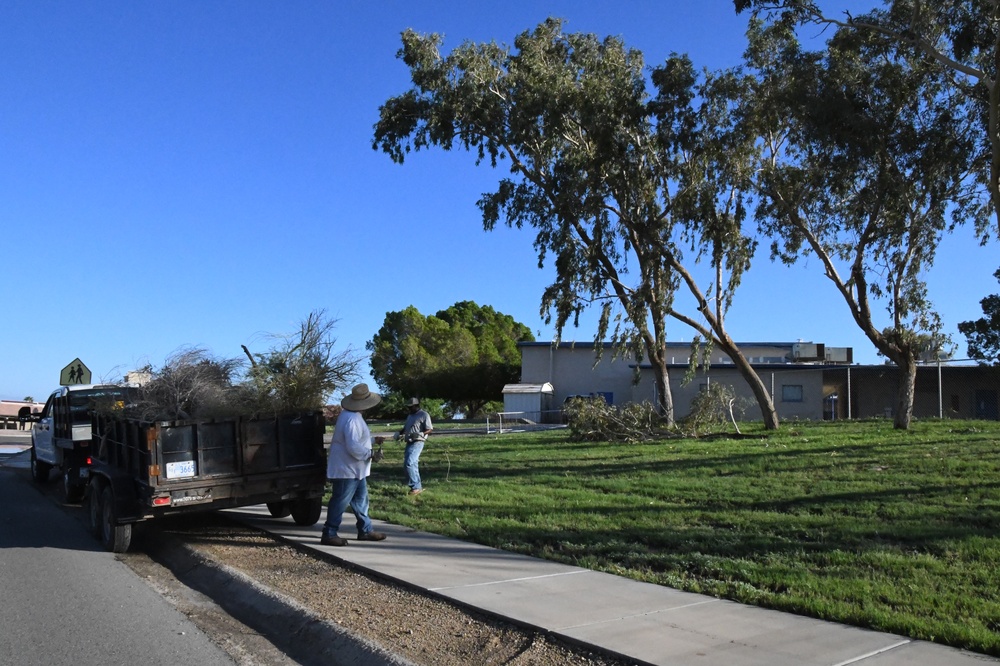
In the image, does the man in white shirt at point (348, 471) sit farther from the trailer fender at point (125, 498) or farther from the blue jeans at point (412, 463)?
the blue jeans at point (412, 463)

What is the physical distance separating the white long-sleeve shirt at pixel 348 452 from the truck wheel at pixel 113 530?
290 cm

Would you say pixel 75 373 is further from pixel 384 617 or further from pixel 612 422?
pixel 384 617

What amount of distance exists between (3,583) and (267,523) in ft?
13.2

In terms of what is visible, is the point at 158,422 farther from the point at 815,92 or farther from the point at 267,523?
the point at 815,92

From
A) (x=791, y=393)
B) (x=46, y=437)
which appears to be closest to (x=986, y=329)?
(x=791, y=393)

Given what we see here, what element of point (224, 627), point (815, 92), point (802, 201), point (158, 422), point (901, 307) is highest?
point (815, 92)

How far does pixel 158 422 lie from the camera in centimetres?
1055

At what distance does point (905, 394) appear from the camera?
81.0 feet

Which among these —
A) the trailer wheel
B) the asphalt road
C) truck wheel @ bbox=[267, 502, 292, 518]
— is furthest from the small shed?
the asphalt road

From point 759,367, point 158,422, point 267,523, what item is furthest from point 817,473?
point 759,367

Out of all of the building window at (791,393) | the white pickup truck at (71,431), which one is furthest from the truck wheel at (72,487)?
the building window at (791,393)

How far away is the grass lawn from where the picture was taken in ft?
23.5

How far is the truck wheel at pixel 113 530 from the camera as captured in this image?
11.1 meters

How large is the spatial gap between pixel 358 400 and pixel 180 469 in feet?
7.50
